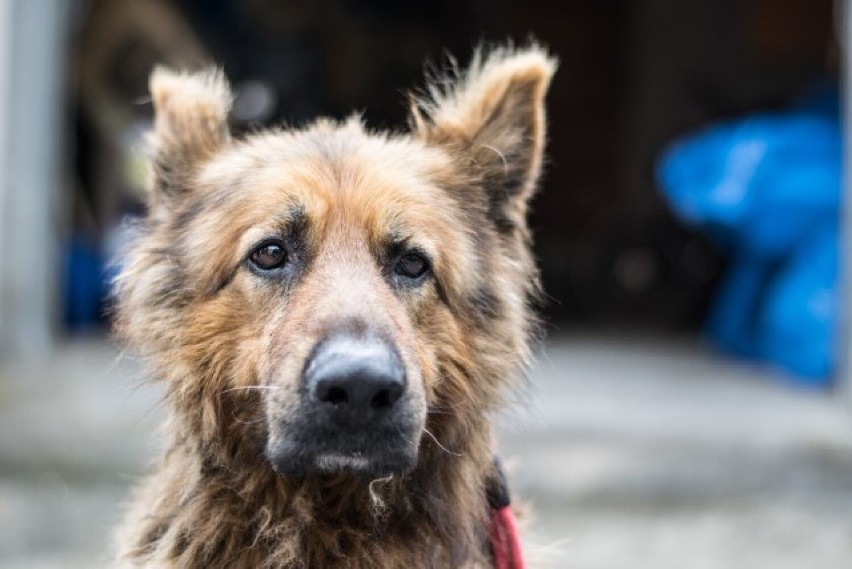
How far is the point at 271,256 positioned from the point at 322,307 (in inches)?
12.7

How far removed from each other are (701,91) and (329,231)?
9.69 m

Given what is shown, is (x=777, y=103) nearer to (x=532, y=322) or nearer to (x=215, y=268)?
(x=532, y=322)

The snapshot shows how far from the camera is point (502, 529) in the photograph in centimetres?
329

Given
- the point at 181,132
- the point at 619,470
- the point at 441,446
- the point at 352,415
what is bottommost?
the point at 619,470

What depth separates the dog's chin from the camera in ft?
9.26

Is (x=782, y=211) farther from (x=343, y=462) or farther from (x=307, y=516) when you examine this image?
(x=343, y=462)

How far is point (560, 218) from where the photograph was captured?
43.0ft

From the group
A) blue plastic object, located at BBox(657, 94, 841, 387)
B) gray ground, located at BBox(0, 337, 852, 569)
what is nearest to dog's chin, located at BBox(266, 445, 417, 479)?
gray ground, located at BBox(0, 337, 852, 569)

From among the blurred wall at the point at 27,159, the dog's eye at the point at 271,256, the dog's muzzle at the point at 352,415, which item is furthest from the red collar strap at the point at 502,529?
the blurred wall at the point at 27,159

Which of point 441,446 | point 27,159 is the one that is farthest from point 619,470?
point 27,159

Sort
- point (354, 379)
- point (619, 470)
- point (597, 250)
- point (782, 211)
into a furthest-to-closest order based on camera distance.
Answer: point (597, 250)
point (782, 211)
point (619, 470)
point (354, 379)

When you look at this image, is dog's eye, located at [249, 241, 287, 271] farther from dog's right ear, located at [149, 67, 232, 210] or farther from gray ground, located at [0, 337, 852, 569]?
gray ground, located at [0, 337, 852, 569]

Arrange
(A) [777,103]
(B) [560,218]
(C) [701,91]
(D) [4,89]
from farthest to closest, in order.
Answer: (B) [560,218] < (C) [701,91] < (A) [777,103] < (D) [4,89]

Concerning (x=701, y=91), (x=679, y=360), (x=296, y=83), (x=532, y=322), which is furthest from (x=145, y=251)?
(x=701, y=91)
